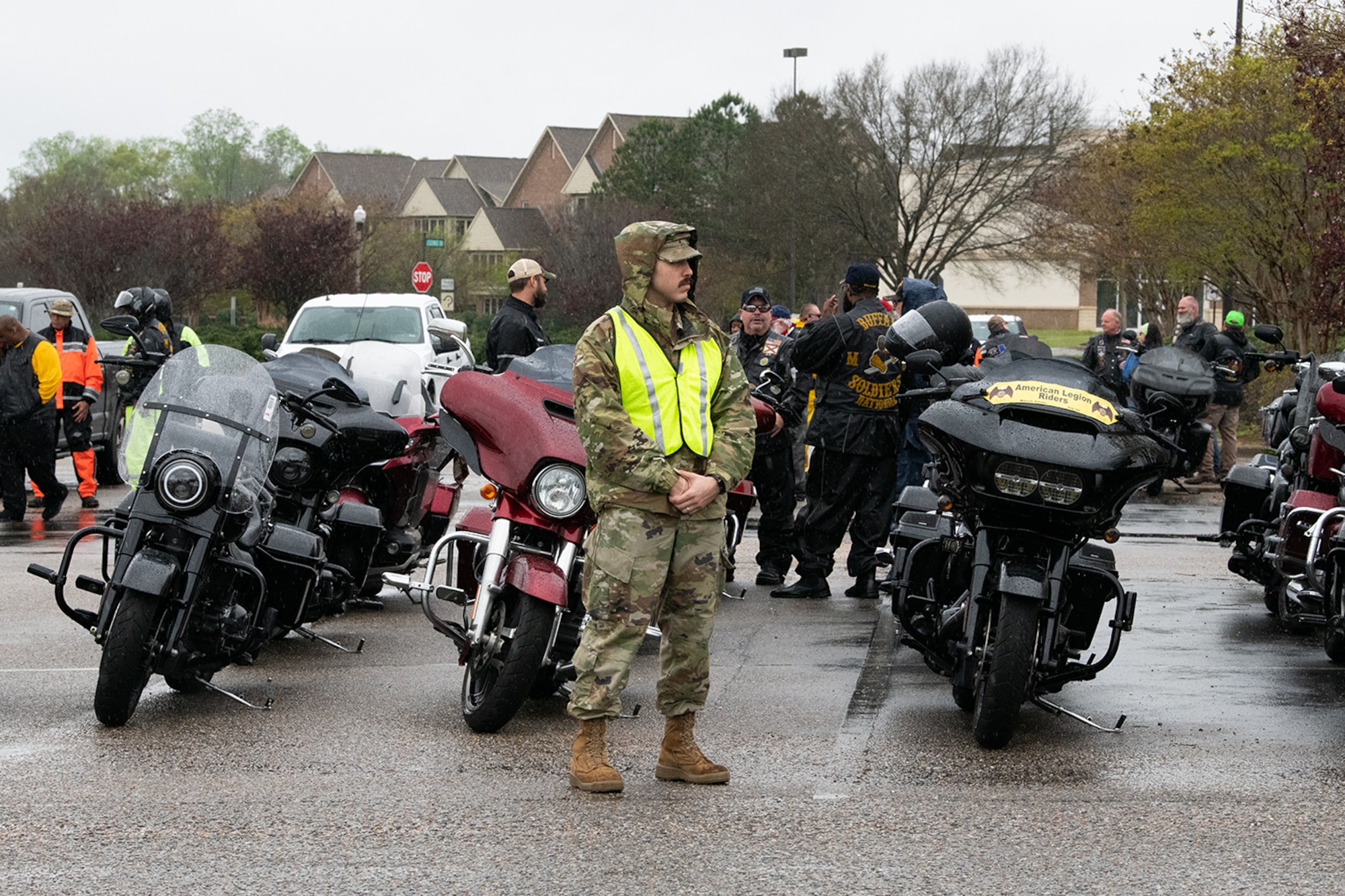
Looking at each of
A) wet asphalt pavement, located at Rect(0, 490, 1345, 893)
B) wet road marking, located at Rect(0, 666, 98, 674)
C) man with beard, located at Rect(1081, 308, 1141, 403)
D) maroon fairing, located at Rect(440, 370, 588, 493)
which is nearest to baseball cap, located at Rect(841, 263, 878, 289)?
wet asphalt pavement, located at Rect(0, 490, 1345, 893)

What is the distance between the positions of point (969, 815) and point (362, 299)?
18463 millimetres

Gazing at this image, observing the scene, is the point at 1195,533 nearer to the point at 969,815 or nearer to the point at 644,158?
the point at 969,815

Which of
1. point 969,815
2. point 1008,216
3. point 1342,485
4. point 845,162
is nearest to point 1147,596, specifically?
point 1342,485

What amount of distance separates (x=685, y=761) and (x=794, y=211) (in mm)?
47132

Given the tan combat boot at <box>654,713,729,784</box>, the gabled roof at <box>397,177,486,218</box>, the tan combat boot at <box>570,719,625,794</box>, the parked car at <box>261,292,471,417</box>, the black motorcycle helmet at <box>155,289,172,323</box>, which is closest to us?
the tan combat boot at <box>570,719,625,794</box>

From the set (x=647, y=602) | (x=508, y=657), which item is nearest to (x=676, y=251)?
(x=647, y=602)

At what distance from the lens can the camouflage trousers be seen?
5551 mm

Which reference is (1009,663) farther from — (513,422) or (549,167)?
(549,167)

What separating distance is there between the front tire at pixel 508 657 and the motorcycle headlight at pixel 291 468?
1.95m

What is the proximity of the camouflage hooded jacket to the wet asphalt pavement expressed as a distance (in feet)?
3.29

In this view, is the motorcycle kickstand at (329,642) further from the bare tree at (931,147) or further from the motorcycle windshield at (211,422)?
the bare tree at (931,147)

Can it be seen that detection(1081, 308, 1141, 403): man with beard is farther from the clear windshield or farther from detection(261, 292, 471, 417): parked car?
the clear windshield

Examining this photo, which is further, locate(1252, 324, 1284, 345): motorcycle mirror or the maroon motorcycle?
locate(1252, 324, 1284, 345): motorcycle mirror

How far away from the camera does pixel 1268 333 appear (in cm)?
840
